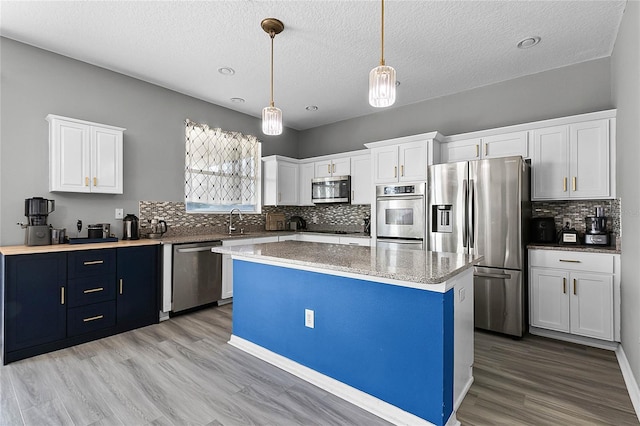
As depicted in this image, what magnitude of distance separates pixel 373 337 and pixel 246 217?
372 centimetres

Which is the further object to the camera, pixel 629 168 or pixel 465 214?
Answer: pixel 465 214

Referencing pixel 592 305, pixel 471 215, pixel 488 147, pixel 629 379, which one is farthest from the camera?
pixel 488 147

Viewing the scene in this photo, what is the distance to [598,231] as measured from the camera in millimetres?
3111

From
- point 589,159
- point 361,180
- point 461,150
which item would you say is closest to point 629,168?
point 589,159

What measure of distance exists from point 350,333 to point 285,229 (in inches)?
151

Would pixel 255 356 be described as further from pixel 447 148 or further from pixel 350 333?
pixel 447 148

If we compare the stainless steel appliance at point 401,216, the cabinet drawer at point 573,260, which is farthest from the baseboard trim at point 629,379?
the stainless steel appliance at point 401,216

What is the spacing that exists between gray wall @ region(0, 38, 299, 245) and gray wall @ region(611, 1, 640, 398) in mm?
4643

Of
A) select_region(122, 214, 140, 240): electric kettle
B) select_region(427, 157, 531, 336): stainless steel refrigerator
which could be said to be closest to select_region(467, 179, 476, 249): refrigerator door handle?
select_region(427, 157, 531, 336): stainless steel refrigerator

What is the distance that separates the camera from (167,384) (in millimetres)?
2270

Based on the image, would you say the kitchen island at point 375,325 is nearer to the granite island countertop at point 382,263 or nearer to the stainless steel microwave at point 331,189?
the granite island countertop at point 382,263

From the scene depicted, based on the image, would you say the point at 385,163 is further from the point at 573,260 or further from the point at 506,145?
the point at 573,260

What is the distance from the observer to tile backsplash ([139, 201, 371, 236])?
4145mm

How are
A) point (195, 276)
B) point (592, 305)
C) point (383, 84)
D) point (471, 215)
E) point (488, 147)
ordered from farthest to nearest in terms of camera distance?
point (195, 276) < point (488, 147) < point (471, 215) < point (592, 305) < point (383, 84)
